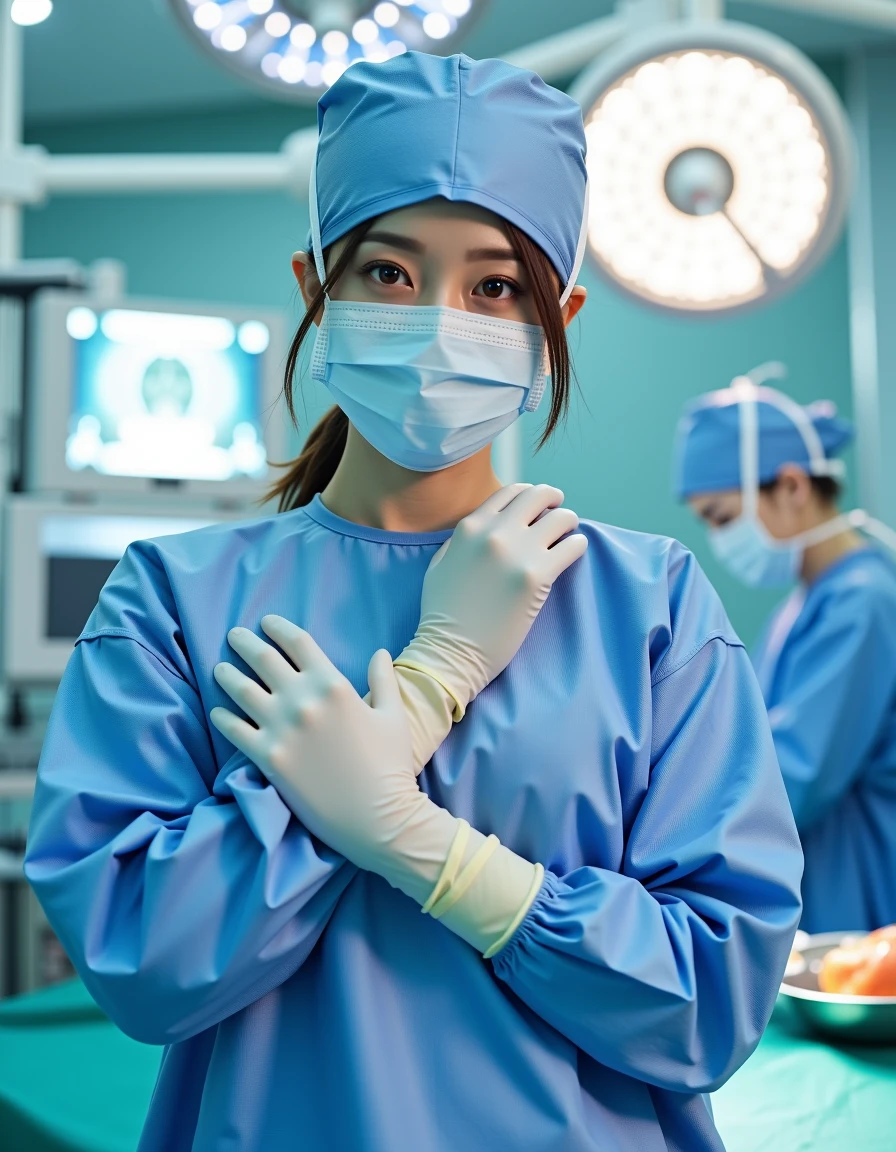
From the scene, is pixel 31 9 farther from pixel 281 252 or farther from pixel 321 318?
pixel 281 252

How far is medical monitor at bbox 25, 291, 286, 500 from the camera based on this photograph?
2.94 m

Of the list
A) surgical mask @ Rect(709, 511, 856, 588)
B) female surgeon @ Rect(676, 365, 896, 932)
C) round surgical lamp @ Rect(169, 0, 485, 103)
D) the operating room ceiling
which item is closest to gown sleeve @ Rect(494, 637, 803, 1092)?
round surgical lamp @ Rect(169, 0, 485, 103)

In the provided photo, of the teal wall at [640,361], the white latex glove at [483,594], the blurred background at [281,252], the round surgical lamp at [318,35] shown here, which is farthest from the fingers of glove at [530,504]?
the teal wall at [640,361]

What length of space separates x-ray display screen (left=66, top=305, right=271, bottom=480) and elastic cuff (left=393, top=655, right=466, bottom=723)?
87.5 inches

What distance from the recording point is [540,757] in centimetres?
92

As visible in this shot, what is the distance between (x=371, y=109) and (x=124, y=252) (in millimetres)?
4147

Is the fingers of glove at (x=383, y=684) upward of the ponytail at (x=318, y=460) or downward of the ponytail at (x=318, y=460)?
downward

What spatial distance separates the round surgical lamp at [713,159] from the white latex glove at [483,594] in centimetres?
80

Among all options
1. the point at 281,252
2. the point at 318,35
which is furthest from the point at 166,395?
the point at 281,252

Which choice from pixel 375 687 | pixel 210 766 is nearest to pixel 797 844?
pixel 375 687

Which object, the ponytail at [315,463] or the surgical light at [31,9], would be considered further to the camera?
the surgical light at [31,9]

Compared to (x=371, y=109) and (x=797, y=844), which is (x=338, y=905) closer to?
(x=797, y=844)

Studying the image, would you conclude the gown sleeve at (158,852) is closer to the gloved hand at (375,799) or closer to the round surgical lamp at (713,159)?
the gloved hand at (375,799)

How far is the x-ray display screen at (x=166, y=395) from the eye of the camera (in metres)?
2.99
